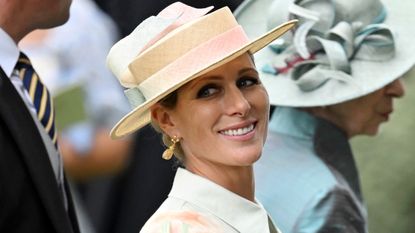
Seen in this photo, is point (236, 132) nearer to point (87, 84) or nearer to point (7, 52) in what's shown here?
point (7, 52)

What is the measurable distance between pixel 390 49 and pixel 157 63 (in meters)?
1.38

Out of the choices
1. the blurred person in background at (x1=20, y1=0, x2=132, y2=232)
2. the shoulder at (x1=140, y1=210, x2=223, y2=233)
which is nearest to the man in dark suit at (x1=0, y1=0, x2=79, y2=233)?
the shoulder at (x1=140, y1=210, x2=223, y2=233)

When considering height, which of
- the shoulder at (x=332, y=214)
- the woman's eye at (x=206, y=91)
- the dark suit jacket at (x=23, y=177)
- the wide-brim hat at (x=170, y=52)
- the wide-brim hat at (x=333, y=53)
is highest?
the wide-brim hat at (x=170, y=52)

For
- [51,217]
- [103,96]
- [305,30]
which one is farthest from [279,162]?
[103,96]

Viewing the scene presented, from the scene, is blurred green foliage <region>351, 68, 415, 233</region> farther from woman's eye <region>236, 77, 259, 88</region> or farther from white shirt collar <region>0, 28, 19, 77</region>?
woman's eye <region>236, 77, 259, 88</region>

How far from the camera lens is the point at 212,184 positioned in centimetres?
357

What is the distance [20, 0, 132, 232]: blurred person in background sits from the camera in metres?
5.77

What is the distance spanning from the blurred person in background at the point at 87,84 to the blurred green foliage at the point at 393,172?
1.17m

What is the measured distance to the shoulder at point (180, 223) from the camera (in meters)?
3.38

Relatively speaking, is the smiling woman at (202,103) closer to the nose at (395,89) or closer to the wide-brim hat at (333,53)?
the wide-brim hat at (333,53)

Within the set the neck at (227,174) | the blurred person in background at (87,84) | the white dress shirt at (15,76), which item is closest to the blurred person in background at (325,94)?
the white dress shirt at (15,76)

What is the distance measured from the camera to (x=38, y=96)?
4512 mm

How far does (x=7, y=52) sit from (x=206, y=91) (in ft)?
3.73

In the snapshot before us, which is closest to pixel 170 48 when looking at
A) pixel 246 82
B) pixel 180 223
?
pixel 246 82
